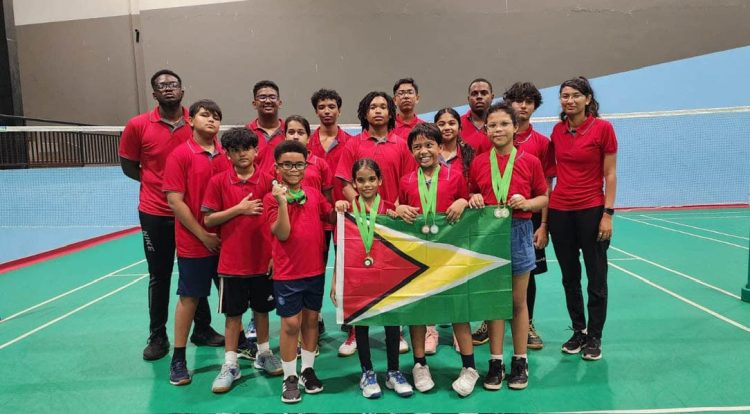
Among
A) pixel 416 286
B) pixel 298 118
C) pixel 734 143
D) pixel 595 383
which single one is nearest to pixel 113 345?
pixel 298 118

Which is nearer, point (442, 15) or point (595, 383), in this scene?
point (595, 383)

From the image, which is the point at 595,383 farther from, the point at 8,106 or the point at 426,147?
the point at 8,106

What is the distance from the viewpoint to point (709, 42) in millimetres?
11289

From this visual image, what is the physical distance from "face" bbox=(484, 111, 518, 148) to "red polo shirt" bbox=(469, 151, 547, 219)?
0.11m

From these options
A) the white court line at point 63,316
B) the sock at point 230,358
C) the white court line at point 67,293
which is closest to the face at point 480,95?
the sock at point 230,358

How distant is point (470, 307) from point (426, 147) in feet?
3.45

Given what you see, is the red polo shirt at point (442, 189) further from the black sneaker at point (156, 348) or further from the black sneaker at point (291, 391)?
the black sneaker at point (156, 348)

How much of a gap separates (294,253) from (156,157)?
4.91 ft

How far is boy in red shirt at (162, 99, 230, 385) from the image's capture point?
324cm

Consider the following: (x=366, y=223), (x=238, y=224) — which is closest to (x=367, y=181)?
(x=366, y=223)

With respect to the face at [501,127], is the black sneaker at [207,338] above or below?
below

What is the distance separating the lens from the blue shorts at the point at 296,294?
9.91ft

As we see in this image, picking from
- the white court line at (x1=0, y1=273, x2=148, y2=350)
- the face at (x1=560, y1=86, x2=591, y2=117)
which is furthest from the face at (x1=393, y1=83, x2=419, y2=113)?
the white court line at (x1=0, y1=273, x2=148, y2=350)

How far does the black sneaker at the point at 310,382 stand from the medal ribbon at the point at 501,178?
5.46 ft
